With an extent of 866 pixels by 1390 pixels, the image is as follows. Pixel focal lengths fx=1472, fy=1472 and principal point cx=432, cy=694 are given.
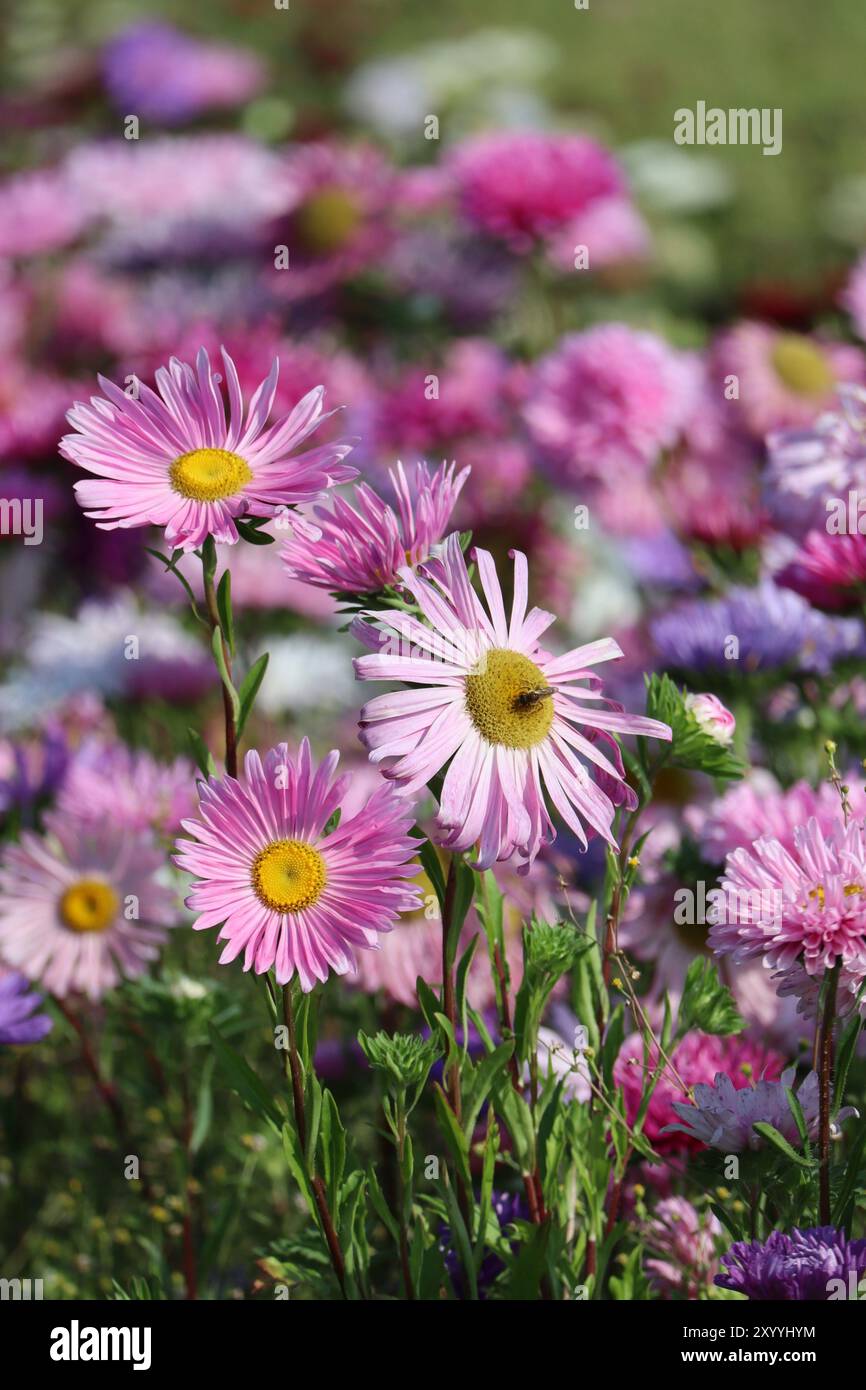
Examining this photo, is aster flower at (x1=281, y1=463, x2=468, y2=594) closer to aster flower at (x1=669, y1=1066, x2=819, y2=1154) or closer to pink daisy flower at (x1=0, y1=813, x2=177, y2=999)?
aster flower at (x1=669, y1=1066, x2=819, y2=1154)

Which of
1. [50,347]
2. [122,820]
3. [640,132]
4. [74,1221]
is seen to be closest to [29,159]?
[50,347]

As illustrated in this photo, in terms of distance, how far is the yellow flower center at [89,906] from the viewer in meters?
1.06

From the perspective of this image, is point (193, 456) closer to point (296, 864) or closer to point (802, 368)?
point (296, 864)

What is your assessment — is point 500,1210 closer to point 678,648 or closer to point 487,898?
point 487,898

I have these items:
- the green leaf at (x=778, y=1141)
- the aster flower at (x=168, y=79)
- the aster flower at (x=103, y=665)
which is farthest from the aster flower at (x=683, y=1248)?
the aster flower at (x=168, y=79)

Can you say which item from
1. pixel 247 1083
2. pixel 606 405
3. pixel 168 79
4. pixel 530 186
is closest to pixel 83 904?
pixel 247 1083

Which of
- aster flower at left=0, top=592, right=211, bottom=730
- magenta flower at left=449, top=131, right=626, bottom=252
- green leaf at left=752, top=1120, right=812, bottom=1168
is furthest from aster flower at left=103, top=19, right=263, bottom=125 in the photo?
green leaf at left=752, top=1120, right=812, bottom=1168

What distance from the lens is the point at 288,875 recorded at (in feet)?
2.21

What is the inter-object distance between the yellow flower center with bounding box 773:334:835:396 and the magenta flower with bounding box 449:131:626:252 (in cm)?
28

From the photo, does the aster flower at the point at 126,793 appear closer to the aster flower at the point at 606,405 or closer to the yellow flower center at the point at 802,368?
the aster flower at the point at 606,405

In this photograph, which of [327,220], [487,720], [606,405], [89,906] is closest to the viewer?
[487,720]

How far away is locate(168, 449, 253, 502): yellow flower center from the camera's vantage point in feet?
2.22

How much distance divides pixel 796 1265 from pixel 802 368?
1246 mm

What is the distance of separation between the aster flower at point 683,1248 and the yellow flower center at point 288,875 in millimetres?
307
